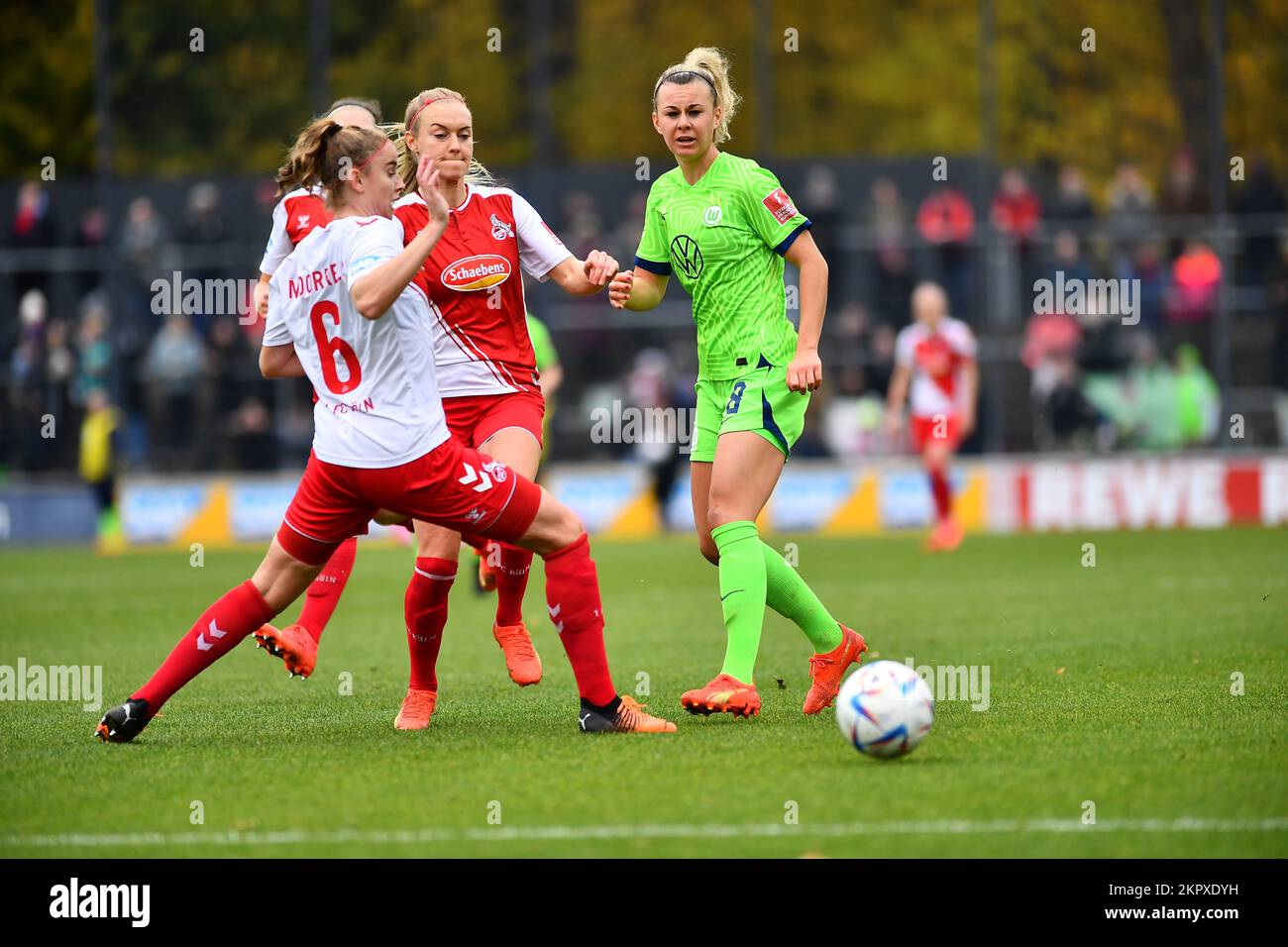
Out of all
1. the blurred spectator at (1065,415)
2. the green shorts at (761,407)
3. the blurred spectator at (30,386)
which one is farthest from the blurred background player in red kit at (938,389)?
the blurred spectator at (30,386)

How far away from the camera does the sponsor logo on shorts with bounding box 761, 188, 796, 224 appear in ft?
23.4

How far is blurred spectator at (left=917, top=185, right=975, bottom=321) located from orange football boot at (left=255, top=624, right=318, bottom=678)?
49.3 feet

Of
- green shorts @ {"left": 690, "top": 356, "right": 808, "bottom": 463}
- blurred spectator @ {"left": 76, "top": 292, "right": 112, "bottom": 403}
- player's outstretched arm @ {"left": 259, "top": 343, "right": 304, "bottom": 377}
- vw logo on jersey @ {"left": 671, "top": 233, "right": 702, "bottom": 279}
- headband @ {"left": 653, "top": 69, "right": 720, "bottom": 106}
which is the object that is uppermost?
blurred spectator @ {"left": 76, "top": 292, "right": 112, "bottom": 403}

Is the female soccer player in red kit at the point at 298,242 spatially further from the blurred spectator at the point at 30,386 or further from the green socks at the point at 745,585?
the blurred spectator at the point at 30,386

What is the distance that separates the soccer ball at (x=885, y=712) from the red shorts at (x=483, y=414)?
201 cm

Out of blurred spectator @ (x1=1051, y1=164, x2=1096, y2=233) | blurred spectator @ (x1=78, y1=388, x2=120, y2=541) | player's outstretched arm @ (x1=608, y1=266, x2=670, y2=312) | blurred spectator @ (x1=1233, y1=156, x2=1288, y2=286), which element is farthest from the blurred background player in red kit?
player's outstretched arm @ (x1=608, y1=266, x2=670, y2=312)

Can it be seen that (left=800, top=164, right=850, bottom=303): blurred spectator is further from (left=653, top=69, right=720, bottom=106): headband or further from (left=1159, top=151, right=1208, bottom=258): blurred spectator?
(left=653, top=69, right=720, bottom=106): headband

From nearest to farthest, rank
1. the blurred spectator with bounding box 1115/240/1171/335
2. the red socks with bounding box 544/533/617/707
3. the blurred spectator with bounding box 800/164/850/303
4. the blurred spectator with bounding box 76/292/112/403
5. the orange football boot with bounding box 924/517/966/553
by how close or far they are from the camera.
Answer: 1. the red socks with bounding box 544/533/617/707
2. the orange football boot with bounding box 924/517/966/553
3. the blurred spectator with bounding box 1115/240/1171/335
4. the blurred spectator with bounding box 800/164/850/303
5. the blurred spectator with bounding box 76/292/112/403

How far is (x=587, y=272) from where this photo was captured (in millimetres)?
7184

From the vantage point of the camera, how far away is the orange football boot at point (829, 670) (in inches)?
288

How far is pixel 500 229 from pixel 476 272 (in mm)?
209

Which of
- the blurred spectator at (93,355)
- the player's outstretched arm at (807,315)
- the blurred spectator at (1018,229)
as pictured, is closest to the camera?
the player's outstretched arm at (807,315)

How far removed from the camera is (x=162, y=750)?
264 inches
